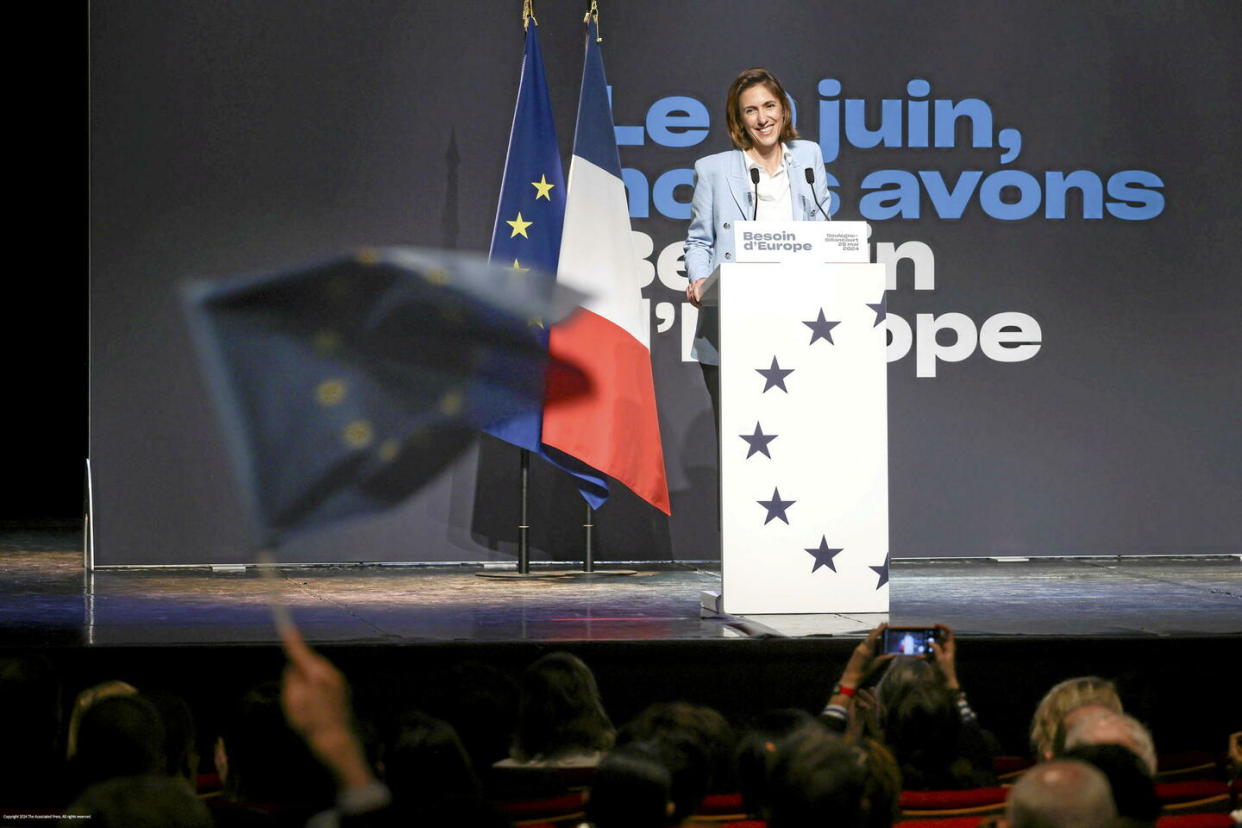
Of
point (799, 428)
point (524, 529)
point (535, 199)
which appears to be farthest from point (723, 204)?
point (524, 529)

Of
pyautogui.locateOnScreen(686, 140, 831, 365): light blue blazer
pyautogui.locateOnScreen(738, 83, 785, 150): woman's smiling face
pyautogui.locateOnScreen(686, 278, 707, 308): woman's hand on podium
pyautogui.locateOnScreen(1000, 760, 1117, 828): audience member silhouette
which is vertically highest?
pyautogui.locateOnScreen(738, 83, 785, 150): woman's smiling face

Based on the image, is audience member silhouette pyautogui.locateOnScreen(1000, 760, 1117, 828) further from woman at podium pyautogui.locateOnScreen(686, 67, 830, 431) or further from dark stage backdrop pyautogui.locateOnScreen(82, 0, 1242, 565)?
dark stage backdrop pyautogui.locateOnScreen(82, 0, 1242, 565)

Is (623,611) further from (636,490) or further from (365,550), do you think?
(365,550)

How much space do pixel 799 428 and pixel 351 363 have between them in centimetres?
213

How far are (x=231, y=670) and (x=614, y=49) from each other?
3924 mm

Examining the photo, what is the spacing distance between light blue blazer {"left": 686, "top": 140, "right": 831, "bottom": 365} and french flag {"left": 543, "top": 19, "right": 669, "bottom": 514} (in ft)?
3.75

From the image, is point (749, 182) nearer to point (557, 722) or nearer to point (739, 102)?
point (739, 102)

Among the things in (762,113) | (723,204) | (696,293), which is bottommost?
(696,293)

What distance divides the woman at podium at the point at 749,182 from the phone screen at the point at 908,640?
159 cm

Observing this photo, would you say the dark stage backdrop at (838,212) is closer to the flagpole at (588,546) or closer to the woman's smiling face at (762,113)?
the flagpole at (588,546)

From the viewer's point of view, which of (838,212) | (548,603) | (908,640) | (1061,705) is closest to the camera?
(1061,705)

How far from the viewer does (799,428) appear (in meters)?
4.45

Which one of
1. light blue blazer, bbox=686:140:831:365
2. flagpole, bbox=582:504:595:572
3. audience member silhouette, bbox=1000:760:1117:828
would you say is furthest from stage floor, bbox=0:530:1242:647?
audience member silhouette, bbox=1000:760:1117:828

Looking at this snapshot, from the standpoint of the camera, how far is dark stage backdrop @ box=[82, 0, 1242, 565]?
22.5 feet
